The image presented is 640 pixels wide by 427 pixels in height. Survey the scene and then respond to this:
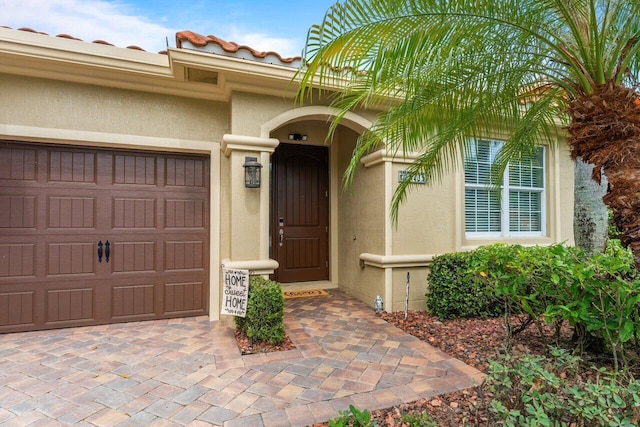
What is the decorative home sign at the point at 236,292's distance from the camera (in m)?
3.77

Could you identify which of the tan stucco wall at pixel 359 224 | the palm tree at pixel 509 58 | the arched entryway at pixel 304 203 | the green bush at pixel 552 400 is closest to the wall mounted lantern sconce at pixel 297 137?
the arched entryway at pixel 304 203

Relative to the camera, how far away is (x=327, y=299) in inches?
219

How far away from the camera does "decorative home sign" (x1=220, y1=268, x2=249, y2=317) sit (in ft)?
12.4

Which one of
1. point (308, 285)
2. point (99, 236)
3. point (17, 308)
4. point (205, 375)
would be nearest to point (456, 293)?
point (308, 285)

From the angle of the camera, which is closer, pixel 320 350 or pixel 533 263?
pixel 533 263

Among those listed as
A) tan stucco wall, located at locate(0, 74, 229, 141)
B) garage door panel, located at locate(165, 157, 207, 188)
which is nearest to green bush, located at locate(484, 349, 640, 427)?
garage door panel, located at locate(165, 157, 207, 188)

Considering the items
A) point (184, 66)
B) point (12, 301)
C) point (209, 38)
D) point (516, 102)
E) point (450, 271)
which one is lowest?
point (12, 301)

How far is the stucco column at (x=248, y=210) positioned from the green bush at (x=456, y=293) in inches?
91.2

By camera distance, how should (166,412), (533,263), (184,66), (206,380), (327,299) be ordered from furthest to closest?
(327,299), (184,66), (533,263), (206,380), (166,412)

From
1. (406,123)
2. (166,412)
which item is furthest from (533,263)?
(166,412)

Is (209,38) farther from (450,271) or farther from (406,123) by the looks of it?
(450,271)

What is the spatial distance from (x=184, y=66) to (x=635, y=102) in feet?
14.4

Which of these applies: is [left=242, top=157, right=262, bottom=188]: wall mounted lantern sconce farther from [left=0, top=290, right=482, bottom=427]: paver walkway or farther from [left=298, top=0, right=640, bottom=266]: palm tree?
[left=0, top=290, right=482, bottom=427]: paver walkway

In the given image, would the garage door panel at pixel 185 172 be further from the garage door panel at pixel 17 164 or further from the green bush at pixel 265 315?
the green bush at pixel 265 315
